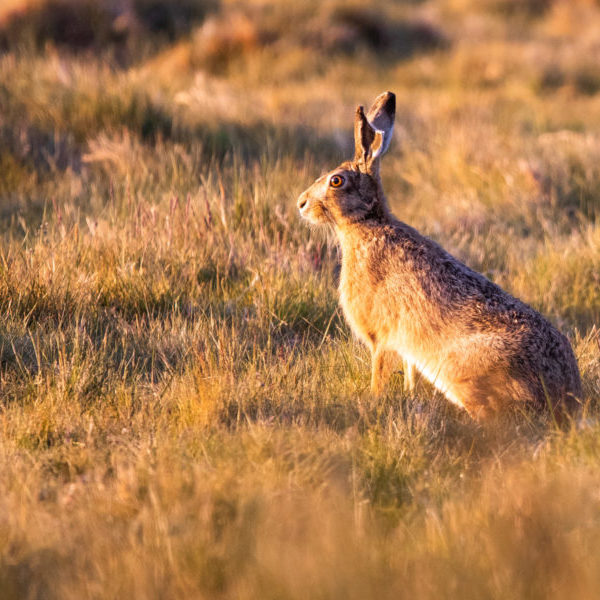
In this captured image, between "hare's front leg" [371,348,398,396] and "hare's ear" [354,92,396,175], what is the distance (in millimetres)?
1052

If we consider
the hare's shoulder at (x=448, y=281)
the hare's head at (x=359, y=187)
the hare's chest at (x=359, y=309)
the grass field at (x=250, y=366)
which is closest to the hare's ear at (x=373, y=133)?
the hare's head at (x=359, y=187)

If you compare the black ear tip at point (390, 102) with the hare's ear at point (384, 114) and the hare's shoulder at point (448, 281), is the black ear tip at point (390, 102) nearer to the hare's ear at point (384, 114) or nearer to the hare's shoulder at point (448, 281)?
the hare's ear at point (384, 114)

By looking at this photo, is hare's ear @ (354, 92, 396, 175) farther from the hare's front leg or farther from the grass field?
the hare's front leg

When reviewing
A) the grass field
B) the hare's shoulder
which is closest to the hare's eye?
the hare's shoulder

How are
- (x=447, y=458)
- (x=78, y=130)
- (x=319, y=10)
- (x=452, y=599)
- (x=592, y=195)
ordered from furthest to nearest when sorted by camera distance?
1. (x=319, y=10)
2. (x=78, y=130)
3. (x=592, y=195)
4. (x=447, y=458)
5. (x=452, y=599)

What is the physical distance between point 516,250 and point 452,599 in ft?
15.6

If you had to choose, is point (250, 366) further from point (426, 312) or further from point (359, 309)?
point (426, 312)

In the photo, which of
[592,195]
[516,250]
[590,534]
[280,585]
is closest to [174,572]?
[280,585]

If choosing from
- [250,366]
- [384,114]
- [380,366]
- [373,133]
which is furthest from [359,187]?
[250,366]

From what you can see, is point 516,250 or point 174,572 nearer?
point 174,572

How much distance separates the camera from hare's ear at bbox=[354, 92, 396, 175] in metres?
4.71

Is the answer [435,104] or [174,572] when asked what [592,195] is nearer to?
[435,104]

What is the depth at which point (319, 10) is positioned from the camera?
17.9 meters

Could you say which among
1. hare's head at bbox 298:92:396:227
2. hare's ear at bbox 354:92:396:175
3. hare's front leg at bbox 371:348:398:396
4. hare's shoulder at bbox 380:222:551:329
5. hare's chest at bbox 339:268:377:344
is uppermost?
hare's ear at bbox 354:92:396:175
